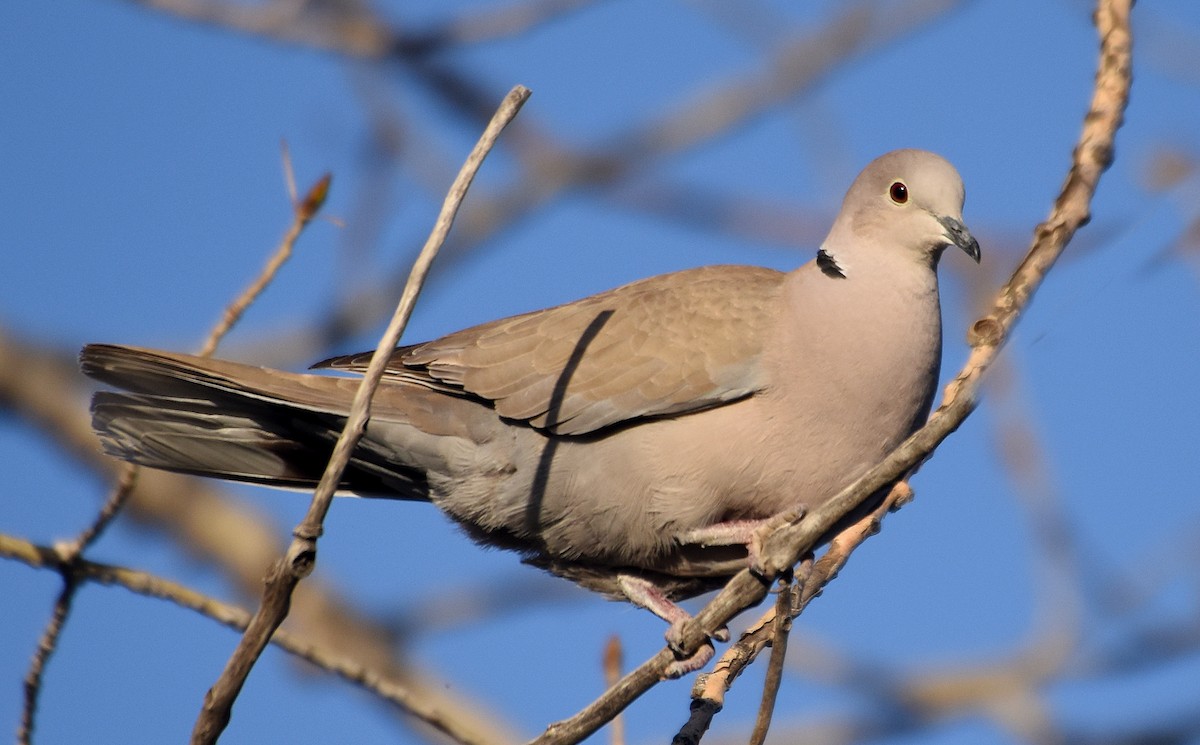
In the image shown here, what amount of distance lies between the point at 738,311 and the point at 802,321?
206 mm

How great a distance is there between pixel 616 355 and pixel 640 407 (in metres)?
0.22

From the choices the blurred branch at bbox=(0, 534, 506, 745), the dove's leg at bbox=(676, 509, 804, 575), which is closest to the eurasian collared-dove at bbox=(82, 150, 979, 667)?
the dove's leg at bbox=(676, 509, 804, 575)

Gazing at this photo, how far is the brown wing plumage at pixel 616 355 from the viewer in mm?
3953

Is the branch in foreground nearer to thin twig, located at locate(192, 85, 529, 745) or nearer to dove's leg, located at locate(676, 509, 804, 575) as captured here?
thin twig, located at locate(192, 85, 529, 745)

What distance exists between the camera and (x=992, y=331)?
2.92 metres

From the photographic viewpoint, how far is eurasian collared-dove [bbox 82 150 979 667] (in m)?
3.79

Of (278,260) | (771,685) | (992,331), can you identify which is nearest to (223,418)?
(278,260)

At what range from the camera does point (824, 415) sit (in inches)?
150

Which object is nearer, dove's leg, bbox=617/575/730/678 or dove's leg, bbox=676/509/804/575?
dove's leg, bbox=617/575/730/678

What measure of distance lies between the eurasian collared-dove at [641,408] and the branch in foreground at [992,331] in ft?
2.77

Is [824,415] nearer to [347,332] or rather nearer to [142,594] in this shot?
[142,594]

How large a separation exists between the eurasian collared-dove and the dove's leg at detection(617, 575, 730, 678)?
0.5 inches

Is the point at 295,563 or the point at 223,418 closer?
the point at 295,563

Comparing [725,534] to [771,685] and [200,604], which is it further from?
[200,604]
